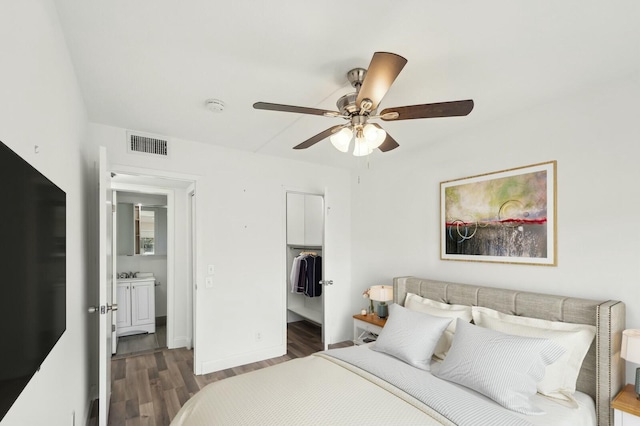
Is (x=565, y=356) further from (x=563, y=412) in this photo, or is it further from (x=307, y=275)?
(x=307, y=275)

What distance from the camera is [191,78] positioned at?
219 centimetres

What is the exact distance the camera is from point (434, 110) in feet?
5.90

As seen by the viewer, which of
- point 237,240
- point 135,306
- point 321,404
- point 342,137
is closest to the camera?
point 321,404

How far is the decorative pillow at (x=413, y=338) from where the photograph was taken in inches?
95.1

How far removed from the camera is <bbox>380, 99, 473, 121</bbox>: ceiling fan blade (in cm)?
171

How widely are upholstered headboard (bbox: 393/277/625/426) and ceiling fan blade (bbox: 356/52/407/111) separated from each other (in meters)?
1.89

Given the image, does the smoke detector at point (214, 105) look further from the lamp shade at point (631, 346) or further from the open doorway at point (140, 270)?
the open doorway at point (140, 270)

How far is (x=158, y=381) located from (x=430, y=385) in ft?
9.05

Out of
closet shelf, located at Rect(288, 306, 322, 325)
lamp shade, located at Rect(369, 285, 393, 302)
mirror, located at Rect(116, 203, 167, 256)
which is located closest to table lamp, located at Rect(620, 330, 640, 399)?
lamp shade, located at Rect(369, 285, 393, 302)

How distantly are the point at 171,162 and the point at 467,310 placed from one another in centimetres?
308

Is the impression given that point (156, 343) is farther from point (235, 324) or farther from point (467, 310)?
point (467, 310)

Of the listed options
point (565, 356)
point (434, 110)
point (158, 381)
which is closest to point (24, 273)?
point (434, 110)

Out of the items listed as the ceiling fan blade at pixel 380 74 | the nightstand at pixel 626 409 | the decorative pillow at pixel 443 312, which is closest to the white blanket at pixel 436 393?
the decorative pillow at pixel 443 312

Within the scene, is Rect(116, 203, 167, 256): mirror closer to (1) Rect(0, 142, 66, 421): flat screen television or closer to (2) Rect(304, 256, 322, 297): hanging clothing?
(2) Rect(304, 256, 322, 297): hanging clothing
